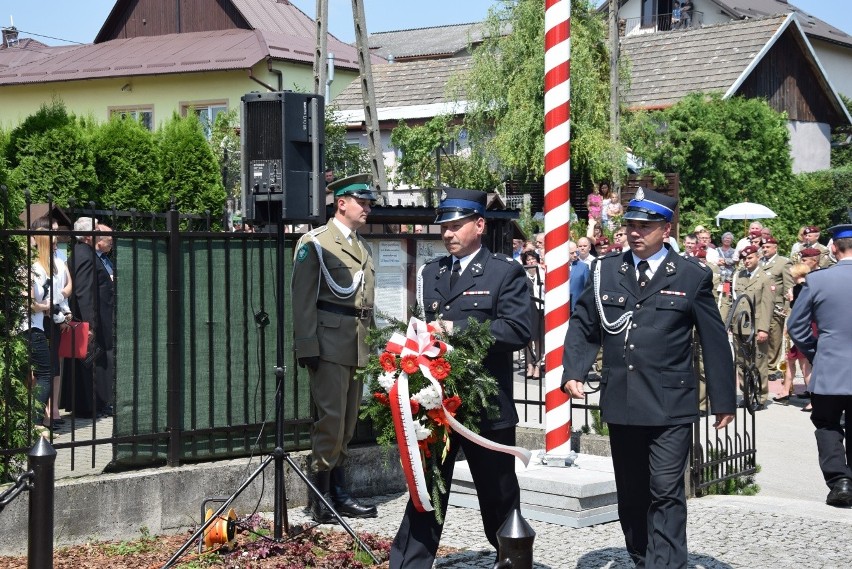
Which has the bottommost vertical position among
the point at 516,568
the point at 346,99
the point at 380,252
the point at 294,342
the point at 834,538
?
the point at 834,538

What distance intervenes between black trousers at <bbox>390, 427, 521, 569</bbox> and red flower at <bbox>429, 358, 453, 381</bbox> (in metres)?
0.43

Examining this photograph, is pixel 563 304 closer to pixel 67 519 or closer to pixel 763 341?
pixel 67 519

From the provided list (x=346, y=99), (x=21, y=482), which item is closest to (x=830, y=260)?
(x=21, y=482)

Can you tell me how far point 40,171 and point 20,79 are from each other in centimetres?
2908

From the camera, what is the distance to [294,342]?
8133 millimetres

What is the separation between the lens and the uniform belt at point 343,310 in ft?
26.5

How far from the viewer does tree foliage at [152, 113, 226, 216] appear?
23.2m

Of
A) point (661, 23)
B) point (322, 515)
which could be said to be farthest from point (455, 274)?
point (661, 23)

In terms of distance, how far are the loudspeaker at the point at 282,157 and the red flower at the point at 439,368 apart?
2.02m

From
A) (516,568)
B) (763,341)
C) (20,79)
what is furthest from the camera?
(20,79)

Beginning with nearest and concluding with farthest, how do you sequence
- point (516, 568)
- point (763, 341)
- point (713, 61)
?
point (516, 568), point (763, 341), point (713, 61)

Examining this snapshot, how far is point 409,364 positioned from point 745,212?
79.9 ft

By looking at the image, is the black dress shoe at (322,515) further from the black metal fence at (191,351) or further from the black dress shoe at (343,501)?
the black metal fence at (191,351)

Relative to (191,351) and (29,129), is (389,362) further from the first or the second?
(29,129)
